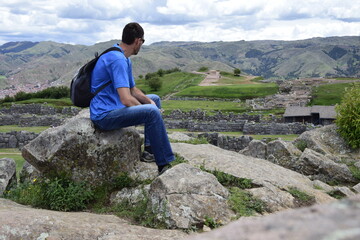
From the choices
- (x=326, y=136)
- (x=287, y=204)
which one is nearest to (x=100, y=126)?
(x=287, y=204)

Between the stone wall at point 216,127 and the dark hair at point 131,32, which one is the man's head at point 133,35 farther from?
the stone wall at point 216,127

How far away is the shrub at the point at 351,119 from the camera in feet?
60.5

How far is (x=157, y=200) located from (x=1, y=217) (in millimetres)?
2787

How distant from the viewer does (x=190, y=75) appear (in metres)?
113

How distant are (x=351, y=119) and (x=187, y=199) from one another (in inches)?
622

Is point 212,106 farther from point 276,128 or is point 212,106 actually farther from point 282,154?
point 282,154

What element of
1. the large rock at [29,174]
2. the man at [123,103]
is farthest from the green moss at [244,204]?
the large rock at [29,174]

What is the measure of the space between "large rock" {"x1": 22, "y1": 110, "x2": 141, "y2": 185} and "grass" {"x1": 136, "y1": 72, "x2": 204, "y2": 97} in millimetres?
77206

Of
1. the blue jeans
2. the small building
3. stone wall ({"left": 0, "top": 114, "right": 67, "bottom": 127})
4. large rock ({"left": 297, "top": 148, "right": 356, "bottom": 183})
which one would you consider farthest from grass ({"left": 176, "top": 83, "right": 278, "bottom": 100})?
the blue jeans

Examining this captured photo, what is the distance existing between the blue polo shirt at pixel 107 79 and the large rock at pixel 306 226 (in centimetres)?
562

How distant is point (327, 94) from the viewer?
73.3 meters

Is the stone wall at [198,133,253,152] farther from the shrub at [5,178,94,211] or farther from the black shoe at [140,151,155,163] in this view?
the shrub at [5,178,94,211]

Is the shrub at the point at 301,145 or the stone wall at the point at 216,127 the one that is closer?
Answer: the shrub at the point at 301,145

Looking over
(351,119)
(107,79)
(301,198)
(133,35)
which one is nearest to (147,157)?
(107,79)
